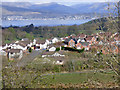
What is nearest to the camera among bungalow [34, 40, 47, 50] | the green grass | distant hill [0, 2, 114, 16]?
the green grass

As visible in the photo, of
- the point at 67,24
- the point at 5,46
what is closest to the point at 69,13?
the point at 67,24

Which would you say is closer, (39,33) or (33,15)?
(33,15)

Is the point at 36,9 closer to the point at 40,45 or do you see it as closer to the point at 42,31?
the point at 42,31

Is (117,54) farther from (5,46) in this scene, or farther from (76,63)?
(5,46)

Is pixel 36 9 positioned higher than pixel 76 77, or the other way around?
pixel 36 9

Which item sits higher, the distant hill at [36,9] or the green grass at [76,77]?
the distant hill at [36,9]

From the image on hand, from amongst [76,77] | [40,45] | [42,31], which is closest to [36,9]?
[42,31]

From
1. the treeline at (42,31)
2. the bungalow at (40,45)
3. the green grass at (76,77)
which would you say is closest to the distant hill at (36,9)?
the treeline at (42,31)

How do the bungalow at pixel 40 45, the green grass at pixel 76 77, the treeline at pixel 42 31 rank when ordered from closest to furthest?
the green grass at pixel 76 77, the bungalow at pixel 40 45, the treeline at pixel 42 31

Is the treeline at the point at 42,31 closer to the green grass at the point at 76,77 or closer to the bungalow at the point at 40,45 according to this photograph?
the bungalow at the point at 40,45

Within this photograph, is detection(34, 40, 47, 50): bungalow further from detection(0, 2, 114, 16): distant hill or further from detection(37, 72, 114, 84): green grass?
detection(37, 72, 114, 84): green grass

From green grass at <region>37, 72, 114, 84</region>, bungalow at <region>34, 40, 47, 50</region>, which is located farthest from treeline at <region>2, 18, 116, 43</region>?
green grass at <region>37, 72, 114, 84</region>
